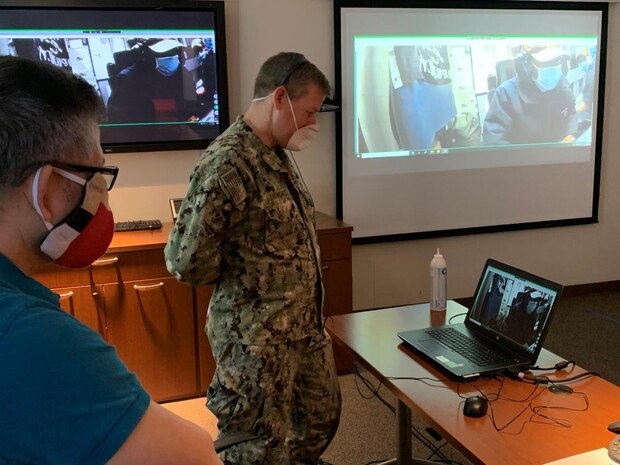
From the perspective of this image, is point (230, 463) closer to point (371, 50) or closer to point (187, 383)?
point (187, 383)

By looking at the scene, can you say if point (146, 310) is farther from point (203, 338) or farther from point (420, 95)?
point (420, 95)

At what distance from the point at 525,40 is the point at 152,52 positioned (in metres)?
2.34

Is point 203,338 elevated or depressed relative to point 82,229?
depressed

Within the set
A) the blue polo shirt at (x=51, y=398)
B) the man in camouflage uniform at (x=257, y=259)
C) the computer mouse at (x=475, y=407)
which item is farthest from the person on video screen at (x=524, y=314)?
the blue polo shirt at (x=51, y=398)

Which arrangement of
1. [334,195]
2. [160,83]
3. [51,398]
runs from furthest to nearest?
1. [334,195]
2. [160,83]
3. [51,398]

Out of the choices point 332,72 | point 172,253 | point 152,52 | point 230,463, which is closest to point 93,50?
point 152,52

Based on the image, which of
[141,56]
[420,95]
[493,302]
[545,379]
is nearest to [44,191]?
[545,379]

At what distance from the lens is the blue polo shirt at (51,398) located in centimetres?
64

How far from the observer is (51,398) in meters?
0.64

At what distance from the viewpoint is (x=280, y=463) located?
192 centimetres

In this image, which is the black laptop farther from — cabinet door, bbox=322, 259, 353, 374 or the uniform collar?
cabinet door, bbox=322, 259, 353, 374

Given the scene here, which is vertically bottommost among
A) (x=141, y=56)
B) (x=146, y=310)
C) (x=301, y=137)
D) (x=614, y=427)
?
Answer: (x=146, y=310)

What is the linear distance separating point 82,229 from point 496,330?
1381 millimetres

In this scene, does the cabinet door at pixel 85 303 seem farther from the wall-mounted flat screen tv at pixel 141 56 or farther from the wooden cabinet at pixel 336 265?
the wooden cabinet at pixel 336 265
